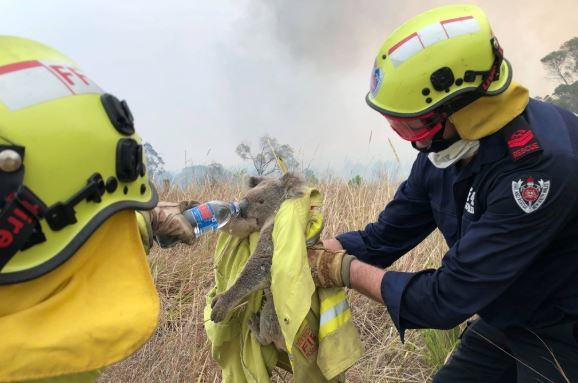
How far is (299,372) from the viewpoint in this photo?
6.59ft

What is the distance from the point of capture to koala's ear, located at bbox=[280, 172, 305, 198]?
6.79 feet

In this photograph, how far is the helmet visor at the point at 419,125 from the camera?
6.73 feet

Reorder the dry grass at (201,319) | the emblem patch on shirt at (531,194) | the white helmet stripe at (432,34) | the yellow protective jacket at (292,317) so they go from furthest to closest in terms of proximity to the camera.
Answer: the dry grass at (201,319) → the white helmet stripe at (432,34) → the yellow protective jacket at (292,317) → the emblem patch on shirt at (531,194)

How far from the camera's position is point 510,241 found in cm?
183

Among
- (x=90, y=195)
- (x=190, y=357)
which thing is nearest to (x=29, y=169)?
(x=90, y=195)

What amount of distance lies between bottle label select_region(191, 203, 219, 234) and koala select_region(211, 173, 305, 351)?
0.31 ft

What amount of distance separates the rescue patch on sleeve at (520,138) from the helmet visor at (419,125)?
0.25 metres

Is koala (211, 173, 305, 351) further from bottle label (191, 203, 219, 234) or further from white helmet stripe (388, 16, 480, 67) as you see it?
white helmet stripe (388, 16, 480, 67)

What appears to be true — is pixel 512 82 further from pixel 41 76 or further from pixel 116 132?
pixel 41 76

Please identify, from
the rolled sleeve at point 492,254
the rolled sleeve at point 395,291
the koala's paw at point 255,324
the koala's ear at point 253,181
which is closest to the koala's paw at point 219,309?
the koala's paw at point 255,324

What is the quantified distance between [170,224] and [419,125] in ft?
3.39

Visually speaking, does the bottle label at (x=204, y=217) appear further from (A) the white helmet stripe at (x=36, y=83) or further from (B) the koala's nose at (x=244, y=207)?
(A) the white helmet stripe at (x=36, y=83)

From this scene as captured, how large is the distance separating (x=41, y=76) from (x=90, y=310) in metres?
0.60

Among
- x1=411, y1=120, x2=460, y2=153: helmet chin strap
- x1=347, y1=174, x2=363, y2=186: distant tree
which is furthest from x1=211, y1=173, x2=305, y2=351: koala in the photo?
x1=347, y1=174, x2=363, y2=186: distant tree
